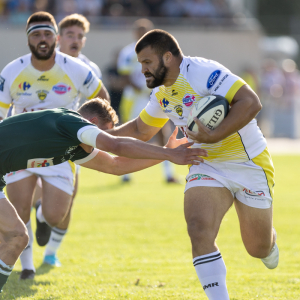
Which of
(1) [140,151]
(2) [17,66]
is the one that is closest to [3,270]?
(1) [140,151]

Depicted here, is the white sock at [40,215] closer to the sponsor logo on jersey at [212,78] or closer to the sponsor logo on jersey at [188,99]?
the sponsor logo on jersey at [188,99]

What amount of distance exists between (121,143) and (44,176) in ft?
6.98

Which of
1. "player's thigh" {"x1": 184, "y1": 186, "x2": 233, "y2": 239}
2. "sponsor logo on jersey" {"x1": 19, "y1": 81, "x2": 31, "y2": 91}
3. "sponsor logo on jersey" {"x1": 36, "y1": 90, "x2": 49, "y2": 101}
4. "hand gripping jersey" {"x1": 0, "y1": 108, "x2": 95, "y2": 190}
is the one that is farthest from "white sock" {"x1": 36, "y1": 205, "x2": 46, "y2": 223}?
"player's thigh" {"x1": 184, "y1": 186, "x2": 233, "y2": 239}

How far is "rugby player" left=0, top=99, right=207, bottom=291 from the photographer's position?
4152mm

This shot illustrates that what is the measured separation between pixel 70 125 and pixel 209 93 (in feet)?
3.98

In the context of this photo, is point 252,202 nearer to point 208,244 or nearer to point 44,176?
point 208,244

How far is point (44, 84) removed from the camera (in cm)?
604

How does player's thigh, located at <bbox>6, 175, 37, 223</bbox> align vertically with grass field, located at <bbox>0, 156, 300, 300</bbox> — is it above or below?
above

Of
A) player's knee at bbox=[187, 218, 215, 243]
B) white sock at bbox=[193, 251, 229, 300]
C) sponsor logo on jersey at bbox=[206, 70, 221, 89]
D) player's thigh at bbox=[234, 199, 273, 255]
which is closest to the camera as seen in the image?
white sock at bbox=[193, 251, 229, 300]

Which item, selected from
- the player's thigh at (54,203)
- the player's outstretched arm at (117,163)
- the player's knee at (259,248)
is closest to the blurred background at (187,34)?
the player's thigh at (54,203)

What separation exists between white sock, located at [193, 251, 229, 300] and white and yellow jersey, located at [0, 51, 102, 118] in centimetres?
272

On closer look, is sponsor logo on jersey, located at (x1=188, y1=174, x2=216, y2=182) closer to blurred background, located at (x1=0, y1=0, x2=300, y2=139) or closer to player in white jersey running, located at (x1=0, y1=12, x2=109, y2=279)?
player in white jersey running, located at (x1=0, y1=12, x2=109, y2=279)

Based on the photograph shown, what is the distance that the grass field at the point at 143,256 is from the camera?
5277mm

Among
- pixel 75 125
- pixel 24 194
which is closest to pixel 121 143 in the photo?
pixel 75 125
